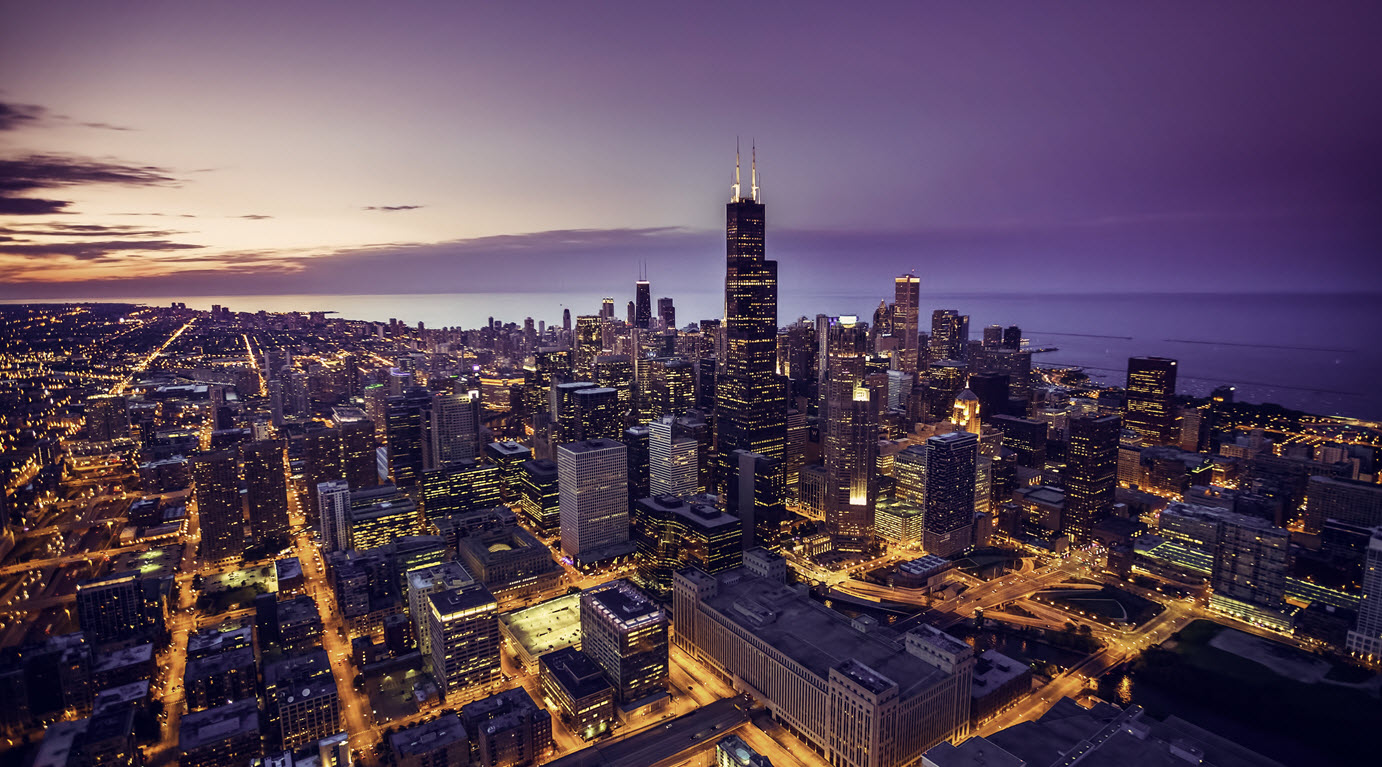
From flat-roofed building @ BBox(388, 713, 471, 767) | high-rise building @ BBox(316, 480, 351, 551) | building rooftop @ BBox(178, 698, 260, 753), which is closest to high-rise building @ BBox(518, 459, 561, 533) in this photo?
high-rise building @ BBox(316, 480, 351, 551)

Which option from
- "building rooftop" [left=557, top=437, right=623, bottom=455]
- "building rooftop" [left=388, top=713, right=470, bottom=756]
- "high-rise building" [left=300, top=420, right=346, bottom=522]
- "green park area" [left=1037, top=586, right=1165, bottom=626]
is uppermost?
"building rooftop" [left=557, top=437, right=623, bottom=455]

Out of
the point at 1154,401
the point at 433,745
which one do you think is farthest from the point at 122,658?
the point at 1154,401

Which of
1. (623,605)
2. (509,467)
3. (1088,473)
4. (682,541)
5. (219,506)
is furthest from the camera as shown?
(509,467)

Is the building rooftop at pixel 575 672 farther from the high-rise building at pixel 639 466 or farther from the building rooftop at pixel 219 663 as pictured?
the high-rise building at pixel 639 466

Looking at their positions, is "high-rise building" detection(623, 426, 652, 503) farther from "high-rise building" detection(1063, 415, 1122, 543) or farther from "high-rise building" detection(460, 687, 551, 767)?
"high-rise building" detection(1063, 415, 1122, 543)

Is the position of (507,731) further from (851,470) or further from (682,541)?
(851,470)

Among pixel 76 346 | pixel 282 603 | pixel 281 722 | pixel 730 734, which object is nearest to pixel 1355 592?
pixel 730 734

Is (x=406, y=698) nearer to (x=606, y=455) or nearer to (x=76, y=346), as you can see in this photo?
(x=606, y=455)
